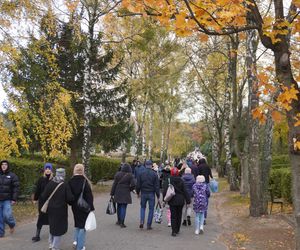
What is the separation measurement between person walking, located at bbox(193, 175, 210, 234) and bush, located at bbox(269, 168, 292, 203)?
475 cm

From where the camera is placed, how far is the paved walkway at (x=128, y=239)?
884cm

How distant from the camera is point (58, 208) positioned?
802cm

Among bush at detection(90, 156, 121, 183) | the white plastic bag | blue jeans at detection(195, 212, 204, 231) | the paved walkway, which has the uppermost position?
bush at detection(90, 156, 121, 183)

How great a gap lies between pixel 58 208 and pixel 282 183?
11341 mm

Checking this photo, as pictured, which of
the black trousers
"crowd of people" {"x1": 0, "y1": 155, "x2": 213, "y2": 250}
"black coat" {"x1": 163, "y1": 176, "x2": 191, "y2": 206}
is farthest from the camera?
"black coat" {"x1": 163, "y1": 176, "x2": 191, "y2": 206}

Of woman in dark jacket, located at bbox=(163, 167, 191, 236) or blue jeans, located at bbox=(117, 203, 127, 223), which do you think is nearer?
woman in dark jacket, located at bbox=(163, 167, 191, 236)

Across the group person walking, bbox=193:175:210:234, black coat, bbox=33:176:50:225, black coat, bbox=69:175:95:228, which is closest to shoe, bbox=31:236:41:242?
black coat, bbox=33:176:50:225

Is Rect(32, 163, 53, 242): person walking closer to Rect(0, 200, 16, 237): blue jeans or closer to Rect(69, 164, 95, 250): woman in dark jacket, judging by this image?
Rect(0, 200, 16, 237): blue jeans

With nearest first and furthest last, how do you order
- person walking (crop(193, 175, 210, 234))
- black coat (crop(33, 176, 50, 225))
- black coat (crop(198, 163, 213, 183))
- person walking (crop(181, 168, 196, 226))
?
black coat (crop(33, 176, 50, 225)) → person walking (crop(193, 175, 210, 234)) → person walking (crop(181, 168, 196, 226)) → black coat (crop(198, 163, 213, 183))

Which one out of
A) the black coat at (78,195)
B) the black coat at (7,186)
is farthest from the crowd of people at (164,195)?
the black coat at (78,195)

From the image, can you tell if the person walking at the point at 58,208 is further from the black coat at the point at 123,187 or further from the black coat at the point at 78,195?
the black coat at the point at 123,187

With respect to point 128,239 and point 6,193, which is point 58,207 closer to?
point 128,239

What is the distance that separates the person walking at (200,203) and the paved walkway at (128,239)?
245mm

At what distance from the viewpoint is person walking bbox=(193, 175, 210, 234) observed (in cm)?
1070
